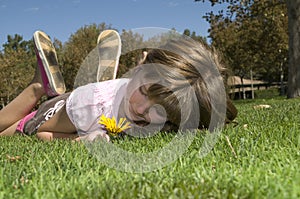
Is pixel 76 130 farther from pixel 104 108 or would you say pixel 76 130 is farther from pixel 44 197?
pixel 44 197

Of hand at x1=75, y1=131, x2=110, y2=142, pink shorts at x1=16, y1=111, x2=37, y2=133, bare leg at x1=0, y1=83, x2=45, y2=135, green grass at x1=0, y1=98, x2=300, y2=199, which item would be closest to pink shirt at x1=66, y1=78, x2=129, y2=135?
hand at x1=75, y1=131, x2=110, y2=142

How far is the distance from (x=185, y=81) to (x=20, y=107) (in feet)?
9.38

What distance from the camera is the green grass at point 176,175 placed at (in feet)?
5.17

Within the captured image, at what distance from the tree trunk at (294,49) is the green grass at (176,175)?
45.2 ft

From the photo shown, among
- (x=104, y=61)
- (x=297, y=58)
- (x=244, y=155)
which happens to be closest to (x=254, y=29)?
(x=297, y=58)

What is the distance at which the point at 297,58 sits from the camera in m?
15.9

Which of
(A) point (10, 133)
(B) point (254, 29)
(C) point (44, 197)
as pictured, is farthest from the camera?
(B) point (254, 29)

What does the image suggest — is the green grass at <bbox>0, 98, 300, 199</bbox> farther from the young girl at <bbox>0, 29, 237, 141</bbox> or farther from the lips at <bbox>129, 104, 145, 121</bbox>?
the lips at <bbox>129, 104, 145, 121</bbox>

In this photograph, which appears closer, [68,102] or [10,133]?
[68,102]

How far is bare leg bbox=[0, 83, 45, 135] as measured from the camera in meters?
5.42

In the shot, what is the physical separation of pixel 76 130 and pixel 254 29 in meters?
27.1

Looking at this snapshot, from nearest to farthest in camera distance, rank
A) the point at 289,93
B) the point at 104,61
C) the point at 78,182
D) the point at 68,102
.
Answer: the point at 78,182
the point at 68,102
the point at 104,61
the point at 289,93

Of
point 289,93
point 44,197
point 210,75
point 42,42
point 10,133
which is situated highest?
point 42,42

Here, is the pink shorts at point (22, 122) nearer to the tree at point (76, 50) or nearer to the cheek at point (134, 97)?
the cheek at point (134, 97)
